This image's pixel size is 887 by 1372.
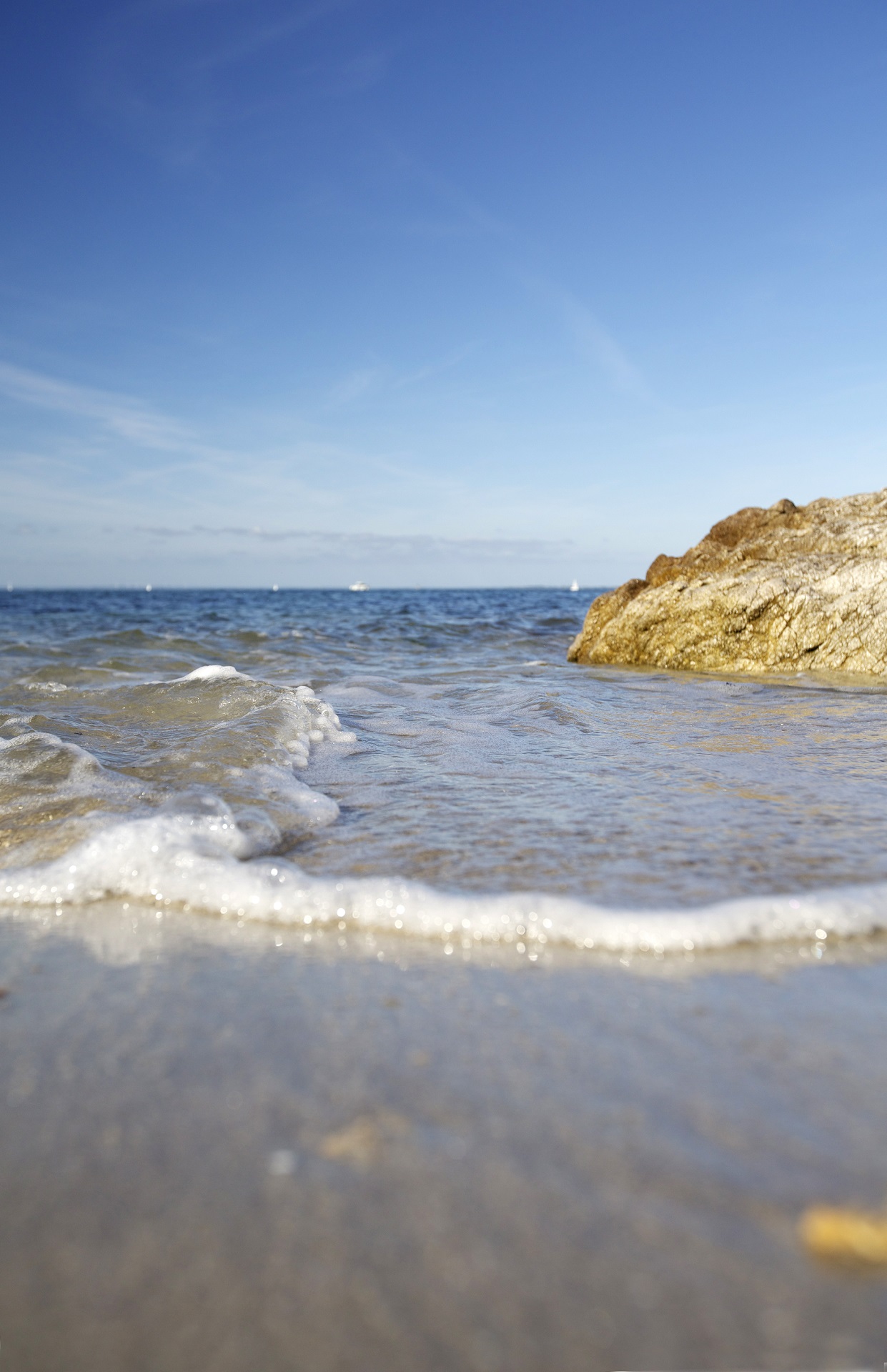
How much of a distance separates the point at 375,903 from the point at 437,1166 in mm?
939

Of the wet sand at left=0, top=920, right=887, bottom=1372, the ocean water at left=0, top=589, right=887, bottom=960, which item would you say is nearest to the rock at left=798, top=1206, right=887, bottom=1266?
the wet sand at left=0, top=920, right=887, bottom=1372

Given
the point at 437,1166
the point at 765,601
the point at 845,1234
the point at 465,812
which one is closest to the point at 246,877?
the point at 465,812

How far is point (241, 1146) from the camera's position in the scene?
1.15 meters

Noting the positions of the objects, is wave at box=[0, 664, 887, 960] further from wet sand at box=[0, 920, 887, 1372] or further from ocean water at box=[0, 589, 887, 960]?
wet sand at box=[0, 920, 887, 1372]

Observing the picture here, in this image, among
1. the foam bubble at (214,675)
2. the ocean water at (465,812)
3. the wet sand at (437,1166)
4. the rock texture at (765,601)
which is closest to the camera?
the wet sand at (437,1166)

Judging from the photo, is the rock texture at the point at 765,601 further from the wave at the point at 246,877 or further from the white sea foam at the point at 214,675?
the wave at the point at 246,877

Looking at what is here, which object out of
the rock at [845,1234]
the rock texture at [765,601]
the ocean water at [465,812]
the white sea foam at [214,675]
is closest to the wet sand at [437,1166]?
the rock at [845,1234]

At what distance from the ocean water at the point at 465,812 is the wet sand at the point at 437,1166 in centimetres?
25

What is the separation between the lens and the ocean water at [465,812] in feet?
6.36

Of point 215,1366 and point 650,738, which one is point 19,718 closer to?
point 650,738

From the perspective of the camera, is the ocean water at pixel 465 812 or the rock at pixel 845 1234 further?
the ocean water at pixel 465 812

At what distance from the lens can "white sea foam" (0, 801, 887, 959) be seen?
1818mm

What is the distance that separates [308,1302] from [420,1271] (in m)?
0.13

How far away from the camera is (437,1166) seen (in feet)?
3.61
